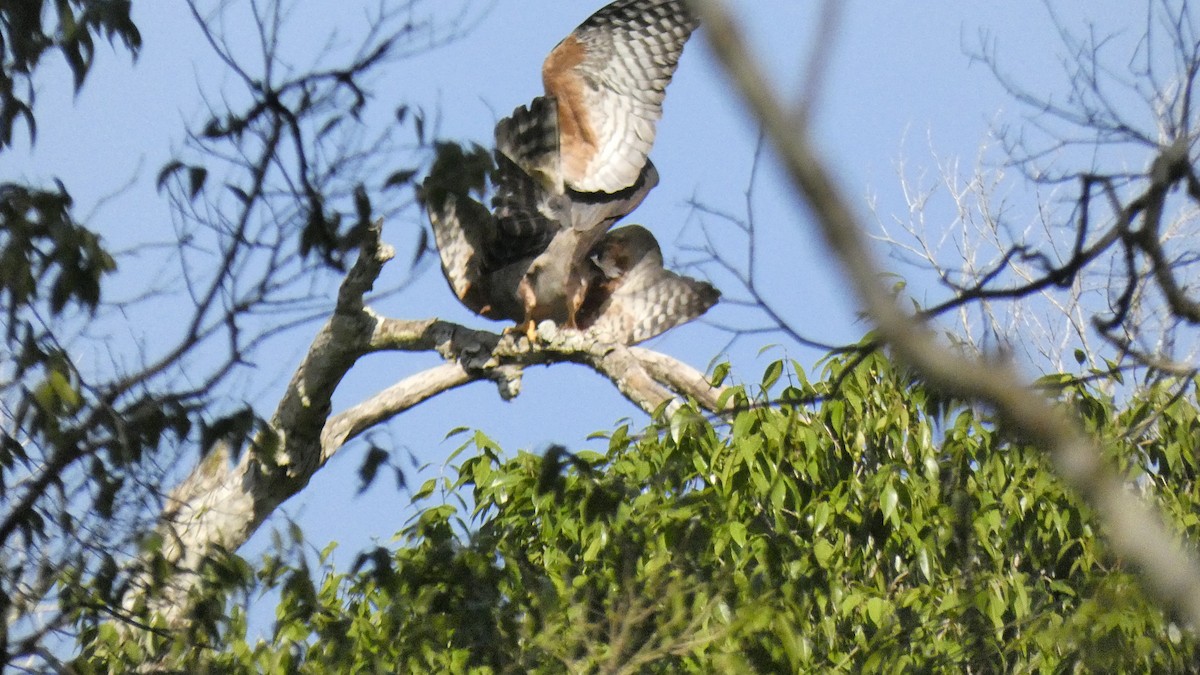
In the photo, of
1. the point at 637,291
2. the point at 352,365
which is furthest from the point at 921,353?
the point at 637,291

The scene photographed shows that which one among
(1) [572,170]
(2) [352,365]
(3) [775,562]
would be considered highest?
(1) [572,170]

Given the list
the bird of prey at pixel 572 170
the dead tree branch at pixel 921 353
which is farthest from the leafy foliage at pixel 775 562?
the dead tree branch at pixel 921 353

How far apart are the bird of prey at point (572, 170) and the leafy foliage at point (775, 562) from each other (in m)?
0.97

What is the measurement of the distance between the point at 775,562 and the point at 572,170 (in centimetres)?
175

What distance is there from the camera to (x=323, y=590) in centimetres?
348

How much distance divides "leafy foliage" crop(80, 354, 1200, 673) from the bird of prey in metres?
0.97

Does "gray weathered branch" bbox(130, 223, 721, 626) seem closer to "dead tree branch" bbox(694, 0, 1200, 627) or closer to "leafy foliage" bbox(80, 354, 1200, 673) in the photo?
"leafy foliage" bbox(80, 354, 1200, 673)

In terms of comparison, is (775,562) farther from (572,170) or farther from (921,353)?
(921,353)

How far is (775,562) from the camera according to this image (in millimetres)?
2713

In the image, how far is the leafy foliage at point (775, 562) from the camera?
2.38 metres

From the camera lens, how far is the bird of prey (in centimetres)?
404

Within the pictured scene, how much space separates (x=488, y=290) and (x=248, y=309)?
2.30 m

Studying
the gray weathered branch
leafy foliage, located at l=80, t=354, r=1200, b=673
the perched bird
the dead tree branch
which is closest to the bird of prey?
the perched bird

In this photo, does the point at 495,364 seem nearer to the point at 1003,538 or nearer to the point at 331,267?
the point at 1003,538
